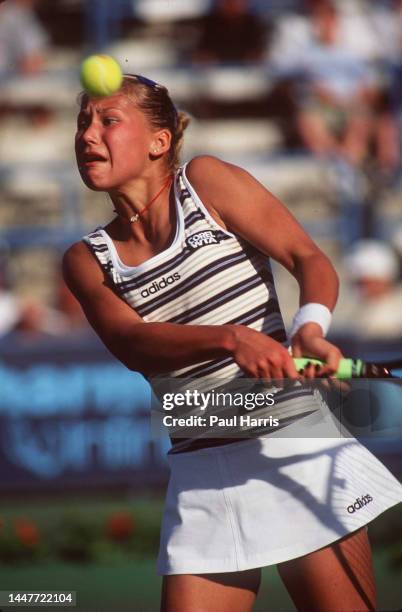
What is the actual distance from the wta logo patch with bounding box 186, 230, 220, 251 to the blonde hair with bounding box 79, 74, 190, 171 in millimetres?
239

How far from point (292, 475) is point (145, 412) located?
251cm

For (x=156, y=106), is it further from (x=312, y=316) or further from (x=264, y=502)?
(x=264, y=502)

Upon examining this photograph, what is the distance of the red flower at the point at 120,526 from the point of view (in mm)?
4773

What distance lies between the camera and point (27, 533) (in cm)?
473

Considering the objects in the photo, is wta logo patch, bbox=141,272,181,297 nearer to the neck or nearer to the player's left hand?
the neck

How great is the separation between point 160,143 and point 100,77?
21 centimetres

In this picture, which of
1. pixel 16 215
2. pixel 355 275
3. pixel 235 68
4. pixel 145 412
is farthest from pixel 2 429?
pixel 235 68

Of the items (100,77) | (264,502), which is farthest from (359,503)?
(100,77)

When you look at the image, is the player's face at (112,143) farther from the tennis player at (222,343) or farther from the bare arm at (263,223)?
the bare arm at (263,223)

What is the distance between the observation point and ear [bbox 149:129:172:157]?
252cm

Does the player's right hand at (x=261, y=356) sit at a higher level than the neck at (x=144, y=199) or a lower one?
lower

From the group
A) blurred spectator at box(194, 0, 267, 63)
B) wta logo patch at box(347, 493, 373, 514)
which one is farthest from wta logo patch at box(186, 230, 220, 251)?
blurred spectator at box(194, 0, 267, 63)

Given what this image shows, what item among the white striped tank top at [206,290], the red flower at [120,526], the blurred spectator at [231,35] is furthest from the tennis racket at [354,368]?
the blurred spectator at [231,35]

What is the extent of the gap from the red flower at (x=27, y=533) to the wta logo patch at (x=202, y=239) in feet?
8.77
